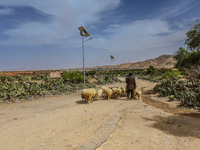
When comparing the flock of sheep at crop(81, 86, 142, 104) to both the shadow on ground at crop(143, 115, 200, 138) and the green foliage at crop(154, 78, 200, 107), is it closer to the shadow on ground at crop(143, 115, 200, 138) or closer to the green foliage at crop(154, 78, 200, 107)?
the green foliage at crop(154, 78, 200, 107)

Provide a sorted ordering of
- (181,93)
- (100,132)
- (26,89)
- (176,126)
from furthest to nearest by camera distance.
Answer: (26,89), (181,93), (176,126), (100,132)

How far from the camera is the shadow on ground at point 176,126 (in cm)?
421

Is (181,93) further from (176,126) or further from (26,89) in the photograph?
(26,89)

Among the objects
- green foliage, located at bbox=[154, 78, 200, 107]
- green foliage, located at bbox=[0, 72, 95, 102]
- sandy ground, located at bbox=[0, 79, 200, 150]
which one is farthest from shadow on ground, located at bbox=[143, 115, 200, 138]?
green foliage, located at bbox=[0, 72, 95, 102]

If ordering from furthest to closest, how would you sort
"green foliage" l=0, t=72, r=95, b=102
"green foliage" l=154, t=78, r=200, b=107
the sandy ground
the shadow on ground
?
"green foliage" l=0, t=72, r=95, b=102 → "green foliage" l=154, t=78, r=200, b=107 → the shadow on ground → the sandy ground

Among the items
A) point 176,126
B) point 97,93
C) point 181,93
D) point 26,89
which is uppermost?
point 26,89

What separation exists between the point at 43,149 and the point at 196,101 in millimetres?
7970

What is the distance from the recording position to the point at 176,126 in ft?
15.6

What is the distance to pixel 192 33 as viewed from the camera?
10.6 meters

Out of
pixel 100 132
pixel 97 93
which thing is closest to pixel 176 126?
pixel 100 132

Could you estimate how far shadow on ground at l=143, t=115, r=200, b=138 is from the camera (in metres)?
4.21

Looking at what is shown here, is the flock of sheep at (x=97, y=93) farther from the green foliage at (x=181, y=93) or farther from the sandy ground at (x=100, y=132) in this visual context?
the green foliage at (x=181, y=93)

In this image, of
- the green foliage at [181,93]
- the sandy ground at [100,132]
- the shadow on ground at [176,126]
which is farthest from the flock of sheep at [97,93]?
the shadow on ground at [176,126]

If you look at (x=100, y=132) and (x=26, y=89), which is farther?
(x=26, y=89)
